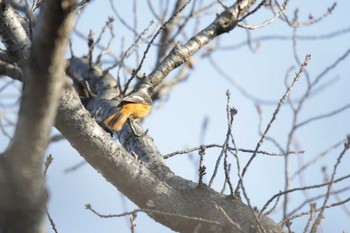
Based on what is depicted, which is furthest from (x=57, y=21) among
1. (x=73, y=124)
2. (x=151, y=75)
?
(x=151, y=75)

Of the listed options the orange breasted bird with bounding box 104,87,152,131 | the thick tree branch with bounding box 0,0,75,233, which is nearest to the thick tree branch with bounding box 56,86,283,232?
the orange breasted bird with bounding box 104,87,152,131

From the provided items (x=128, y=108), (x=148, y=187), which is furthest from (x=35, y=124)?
(x=128, y=108)

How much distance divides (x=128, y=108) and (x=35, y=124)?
125 inches

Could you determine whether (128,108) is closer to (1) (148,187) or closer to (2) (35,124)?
(1) (148,187)

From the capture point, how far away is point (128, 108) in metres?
4.63

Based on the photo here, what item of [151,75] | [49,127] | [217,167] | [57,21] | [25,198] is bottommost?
[25,198]

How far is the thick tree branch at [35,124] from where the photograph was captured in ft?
4.60

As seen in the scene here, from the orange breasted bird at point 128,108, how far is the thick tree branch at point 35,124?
2.83 metres

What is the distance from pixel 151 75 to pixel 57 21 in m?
3.04

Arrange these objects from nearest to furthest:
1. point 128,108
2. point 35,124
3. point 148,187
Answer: point 35,124 < point 148,187 < point 128,108

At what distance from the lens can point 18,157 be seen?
57.7 inches

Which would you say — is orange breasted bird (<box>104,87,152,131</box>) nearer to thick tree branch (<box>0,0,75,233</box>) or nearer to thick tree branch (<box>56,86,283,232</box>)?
thick tree branch (<box>56,86,283,232</box>)

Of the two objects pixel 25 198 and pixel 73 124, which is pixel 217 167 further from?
pixel 25 198

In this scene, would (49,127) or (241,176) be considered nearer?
(49,127)
